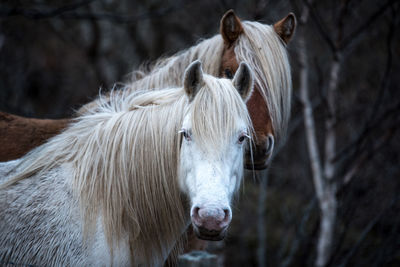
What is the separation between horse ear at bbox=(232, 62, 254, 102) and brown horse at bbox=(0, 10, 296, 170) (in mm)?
433

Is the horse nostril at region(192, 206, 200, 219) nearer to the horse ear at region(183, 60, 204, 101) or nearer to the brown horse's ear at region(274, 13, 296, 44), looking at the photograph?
the horse ear at region(183, 60, 204, 101)

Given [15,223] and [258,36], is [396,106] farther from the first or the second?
[15,223]

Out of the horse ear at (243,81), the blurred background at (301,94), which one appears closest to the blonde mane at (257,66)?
the blurred background at (301,94)

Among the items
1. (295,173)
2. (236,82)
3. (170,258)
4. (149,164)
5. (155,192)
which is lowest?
(295,173)

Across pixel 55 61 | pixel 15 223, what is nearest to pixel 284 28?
pixel 15 223

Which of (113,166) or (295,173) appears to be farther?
(295,173)

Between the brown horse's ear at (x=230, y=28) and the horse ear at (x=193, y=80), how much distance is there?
111 cm

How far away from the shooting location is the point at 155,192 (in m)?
2.30

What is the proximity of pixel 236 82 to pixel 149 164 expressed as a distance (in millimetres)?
803

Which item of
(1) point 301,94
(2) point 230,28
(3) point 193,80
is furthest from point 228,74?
(1) point 301,94

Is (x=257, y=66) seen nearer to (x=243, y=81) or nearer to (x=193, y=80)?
(x=243, y=81)

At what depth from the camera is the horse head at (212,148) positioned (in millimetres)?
1895

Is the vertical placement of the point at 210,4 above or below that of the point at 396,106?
above

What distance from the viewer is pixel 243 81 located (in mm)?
2379
